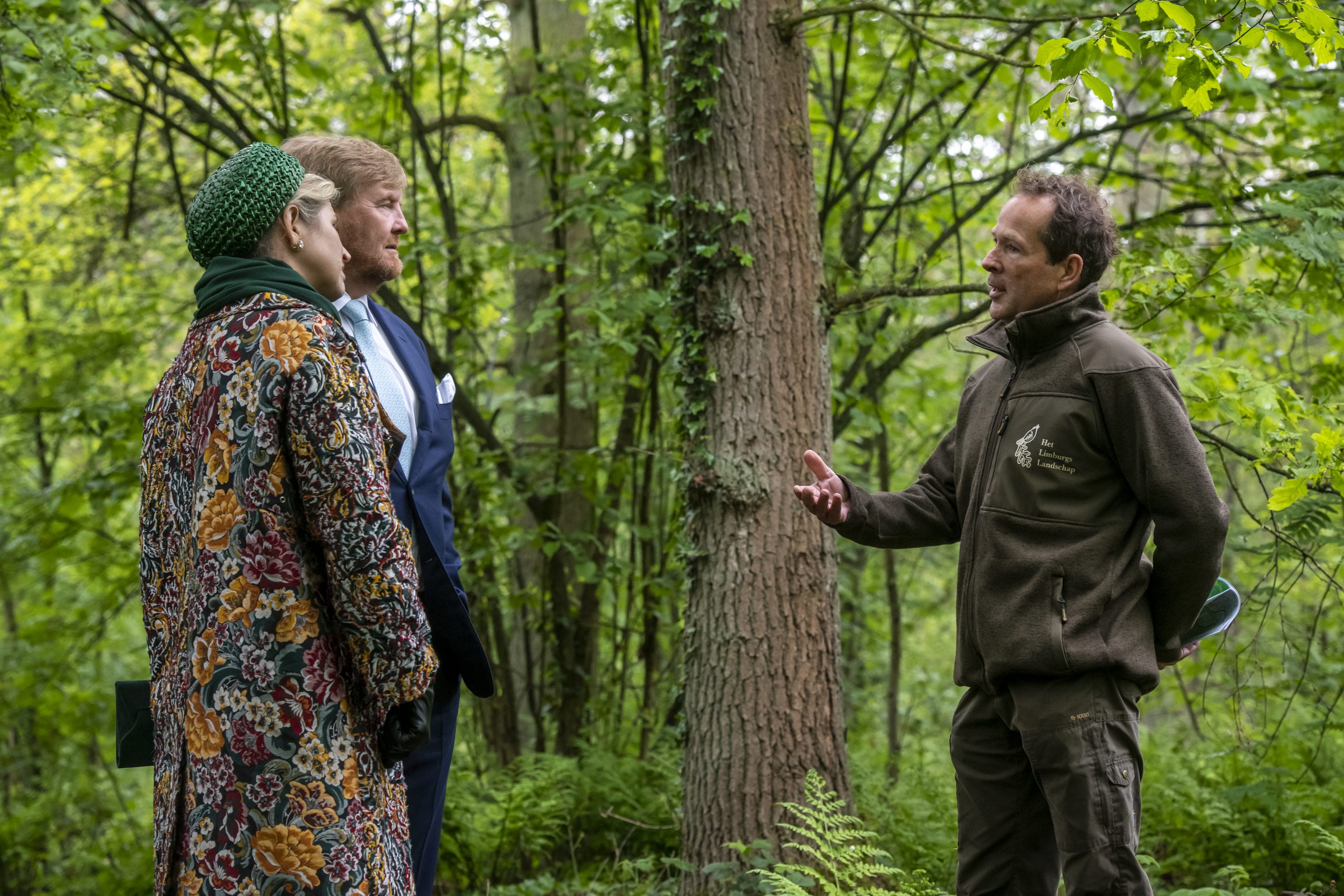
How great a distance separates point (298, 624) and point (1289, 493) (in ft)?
9.26

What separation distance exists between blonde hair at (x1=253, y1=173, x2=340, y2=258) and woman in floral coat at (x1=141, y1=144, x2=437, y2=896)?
53mm

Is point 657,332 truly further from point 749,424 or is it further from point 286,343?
point 286,343

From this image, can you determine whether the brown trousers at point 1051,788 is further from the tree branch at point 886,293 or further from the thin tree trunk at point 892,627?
the thin tree trunk at point 892,627

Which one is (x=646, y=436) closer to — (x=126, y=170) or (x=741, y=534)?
(x=741, y=534)

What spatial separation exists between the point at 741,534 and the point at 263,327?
7.03 ft

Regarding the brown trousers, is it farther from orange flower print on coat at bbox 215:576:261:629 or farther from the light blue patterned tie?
orange flower print on coat at bbox 215:576:261:629

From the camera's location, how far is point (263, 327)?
6.23 feet

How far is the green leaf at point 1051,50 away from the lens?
2762mm

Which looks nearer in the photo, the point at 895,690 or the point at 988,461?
the point at 988,461

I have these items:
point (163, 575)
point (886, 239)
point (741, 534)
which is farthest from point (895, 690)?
point (163, 575)

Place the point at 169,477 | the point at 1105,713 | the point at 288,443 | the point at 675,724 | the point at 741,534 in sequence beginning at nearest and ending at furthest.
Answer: the point at 288,443 → the point at 169,477 → the point at 1105,713 → the point at 741,534 → the point at 675,724

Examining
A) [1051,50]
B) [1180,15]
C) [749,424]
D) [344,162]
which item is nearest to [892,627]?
[749,424]

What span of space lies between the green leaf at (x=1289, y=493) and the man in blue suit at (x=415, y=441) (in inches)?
94.9

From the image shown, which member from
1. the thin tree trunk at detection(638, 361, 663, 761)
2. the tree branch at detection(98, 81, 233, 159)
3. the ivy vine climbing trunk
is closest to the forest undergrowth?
the ivy vine climbing trunk
